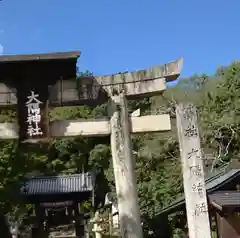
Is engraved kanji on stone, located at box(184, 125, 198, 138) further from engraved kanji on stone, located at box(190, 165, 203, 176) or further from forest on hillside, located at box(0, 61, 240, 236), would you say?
forest on hillside, located at box(0, 61, 240, 236)

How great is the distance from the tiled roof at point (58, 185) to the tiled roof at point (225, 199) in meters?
19.7

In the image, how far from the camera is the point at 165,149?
26047mm

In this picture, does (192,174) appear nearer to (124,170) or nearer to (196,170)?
(196,170)

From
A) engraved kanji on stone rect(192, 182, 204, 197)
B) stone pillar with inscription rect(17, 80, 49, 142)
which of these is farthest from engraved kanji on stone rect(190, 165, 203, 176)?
stone pillar with inscription rect(17, 80, 49, 142)

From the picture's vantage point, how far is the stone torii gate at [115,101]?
8.92 m

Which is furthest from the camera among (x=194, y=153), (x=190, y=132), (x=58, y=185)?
(x=58, y=185)

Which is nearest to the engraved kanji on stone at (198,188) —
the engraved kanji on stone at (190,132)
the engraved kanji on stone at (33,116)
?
the engraved kanji on stone at (190,132)

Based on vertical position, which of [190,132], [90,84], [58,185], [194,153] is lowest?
[58,185]

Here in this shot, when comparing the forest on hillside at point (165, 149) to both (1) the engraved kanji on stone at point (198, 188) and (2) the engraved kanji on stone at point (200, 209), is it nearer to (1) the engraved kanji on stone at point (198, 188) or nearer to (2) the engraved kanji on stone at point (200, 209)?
(1) the engraved kanji on stone at point (198, 188)

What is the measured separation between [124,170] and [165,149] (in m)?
17.5

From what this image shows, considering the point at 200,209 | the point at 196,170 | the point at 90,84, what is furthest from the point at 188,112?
the point at 90,84

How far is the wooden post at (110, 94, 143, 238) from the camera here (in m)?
8.54

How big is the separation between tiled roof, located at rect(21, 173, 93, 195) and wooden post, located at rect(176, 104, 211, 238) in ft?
72.2

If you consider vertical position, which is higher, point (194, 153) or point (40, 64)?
point (40, 64)
